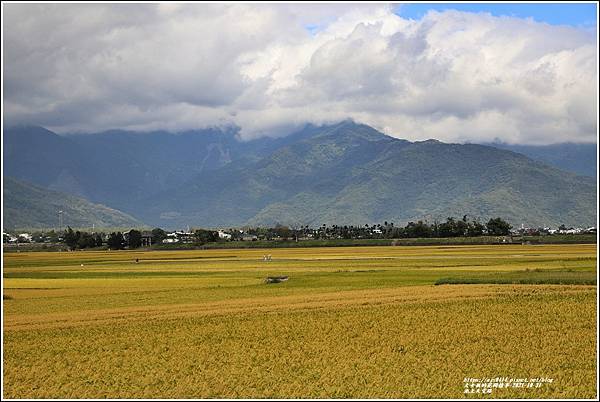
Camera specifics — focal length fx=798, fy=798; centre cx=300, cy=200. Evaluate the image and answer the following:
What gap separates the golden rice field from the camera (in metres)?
20.5

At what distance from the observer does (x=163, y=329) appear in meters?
31.3

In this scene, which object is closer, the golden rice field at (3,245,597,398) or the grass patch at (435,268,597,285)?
the golden rice field at (3,245,597,398)

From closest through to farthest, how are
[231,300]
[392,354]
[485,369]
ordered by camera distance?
1. [485,369]
2. [392,354]
3. [231,300]

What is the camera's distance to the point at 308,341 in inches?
1069

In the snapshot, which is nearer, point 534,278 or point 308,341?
point 308,341

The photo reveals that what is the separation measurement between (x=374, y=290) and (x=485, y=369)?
25705mm

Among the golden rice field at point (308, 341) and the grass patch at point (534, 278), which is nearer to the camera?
the golden rice field at point (308, 341)

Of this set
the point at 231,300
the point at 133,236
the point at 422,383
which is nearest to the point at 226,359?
the point at 422,383

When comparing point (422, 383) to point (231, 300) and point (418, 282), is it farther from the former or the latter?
point (418, 282)

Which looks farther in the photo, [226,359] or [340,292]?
[340,292]

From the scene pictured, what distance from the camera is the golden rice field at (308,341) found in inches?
807

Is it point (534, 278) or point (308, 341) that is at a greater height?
point (534, 278)

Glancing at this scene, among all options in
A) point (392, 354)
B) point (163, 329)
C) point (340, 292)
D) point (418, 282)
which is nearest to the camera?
point (392, 354)

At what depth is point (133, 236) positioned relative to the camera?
188 m
